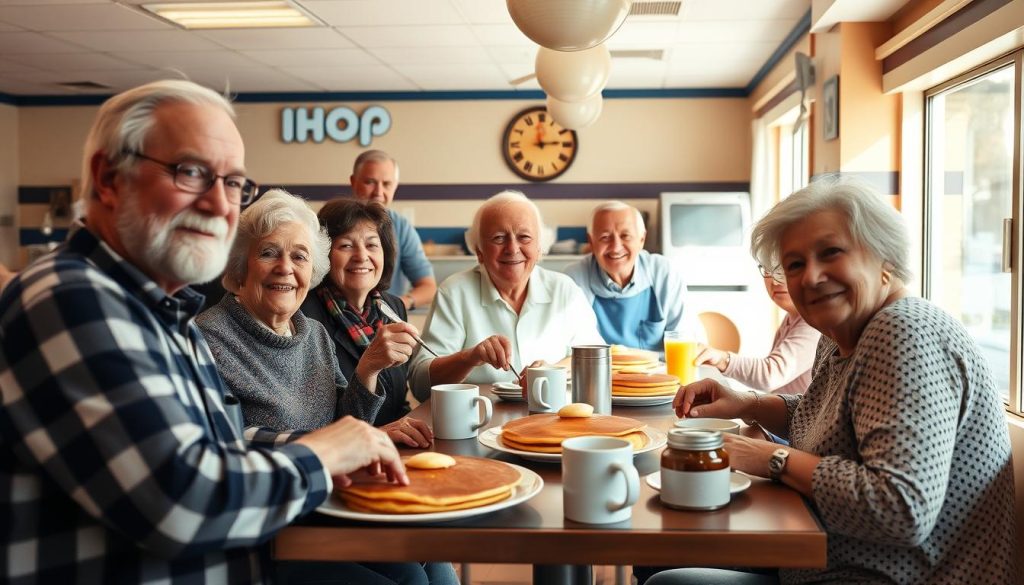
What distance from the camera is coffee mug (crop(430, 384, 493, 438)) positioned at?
5.43 feet

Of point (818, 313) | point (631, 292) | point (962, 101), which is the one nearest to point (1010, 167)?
point (962, 101)

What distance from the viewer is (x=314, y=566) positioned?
5.68 ft

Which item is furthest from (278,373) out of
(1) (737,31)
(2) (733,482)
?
(1) (737,31)

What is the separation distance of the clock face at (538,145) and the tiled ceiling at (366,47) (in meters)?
0.33

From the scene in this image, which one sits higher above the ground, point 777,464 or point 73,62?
point 73,62

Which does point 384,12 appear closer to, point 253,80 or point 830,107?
point 830,107

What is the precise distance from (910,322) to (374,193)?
3505mm

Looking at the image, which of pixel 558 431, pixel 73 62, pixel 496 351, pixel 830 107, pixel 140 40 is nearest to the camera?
pixel 558 431

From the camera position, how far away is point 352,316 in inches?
97.4

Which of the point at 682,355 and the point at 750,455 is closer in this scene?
the point at 750,455

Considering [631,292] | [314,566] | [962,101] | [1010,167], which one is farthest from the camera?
[962,101]

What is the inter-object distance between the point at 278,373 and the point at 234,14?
347cm

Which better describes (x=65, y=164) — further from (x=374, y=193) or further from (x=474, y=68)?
(x=374, y=193)

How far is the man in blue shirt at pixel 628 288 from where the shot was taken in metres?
3.41
